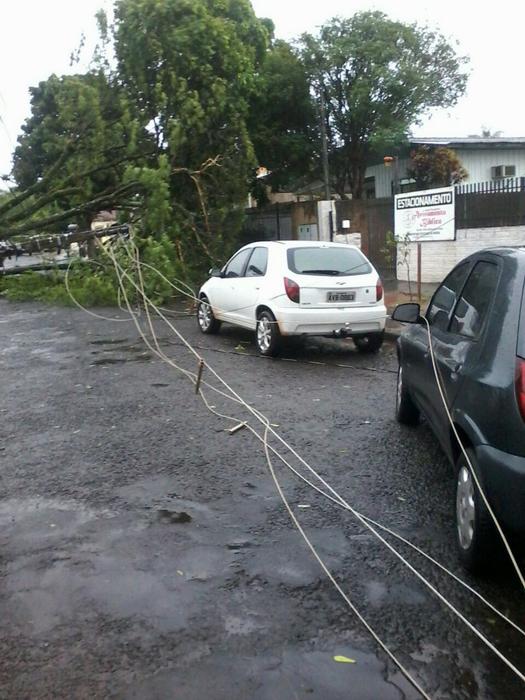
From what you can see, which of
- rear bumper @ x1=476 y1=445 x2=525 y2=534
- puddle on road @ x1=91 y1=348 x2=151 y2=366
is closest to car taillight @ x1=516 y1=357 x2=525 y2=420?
rear bumper @ x1=476 y1=445 x2=525 y2=534

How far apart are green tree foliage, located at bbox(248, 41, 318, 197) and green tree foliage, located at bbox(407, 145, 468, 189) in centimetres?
406

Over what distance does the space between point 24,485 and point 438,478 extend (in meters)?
3.04

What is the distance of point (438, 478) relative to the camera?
218 inches

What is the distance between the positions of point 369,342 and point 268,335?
1510 mm

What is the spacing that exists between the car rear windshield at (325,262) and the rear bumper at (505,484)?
6.88 m

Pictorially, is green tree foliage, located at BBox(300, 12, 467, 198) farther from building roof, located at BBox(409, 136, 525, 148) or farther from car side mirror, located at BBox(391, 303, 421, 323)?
car side mirror, located at BBox(391, 303, 421, 323)

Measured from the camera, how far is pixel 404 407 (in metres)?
6.83

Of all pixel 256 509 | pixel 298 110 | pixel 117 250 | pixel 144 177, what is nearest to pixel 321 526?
pixel 256 509

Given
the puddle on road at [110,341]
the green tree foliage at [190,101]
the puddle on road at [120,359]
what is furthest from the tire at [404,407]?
the green tree foliage at [190,101]

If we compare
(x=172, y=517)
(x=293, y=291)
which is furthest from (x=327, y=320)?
(x=172, y=517)

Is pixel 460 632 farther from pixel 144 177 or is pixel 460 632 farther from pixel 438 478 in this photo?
pixel 144 177

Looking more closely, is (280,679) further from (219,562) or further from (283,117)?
(283,117)

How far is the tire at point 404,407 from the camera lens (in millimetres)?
6717

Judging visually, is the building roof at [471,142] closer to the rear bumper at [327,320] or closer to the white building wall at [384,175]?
the white building wall at [384,175]
